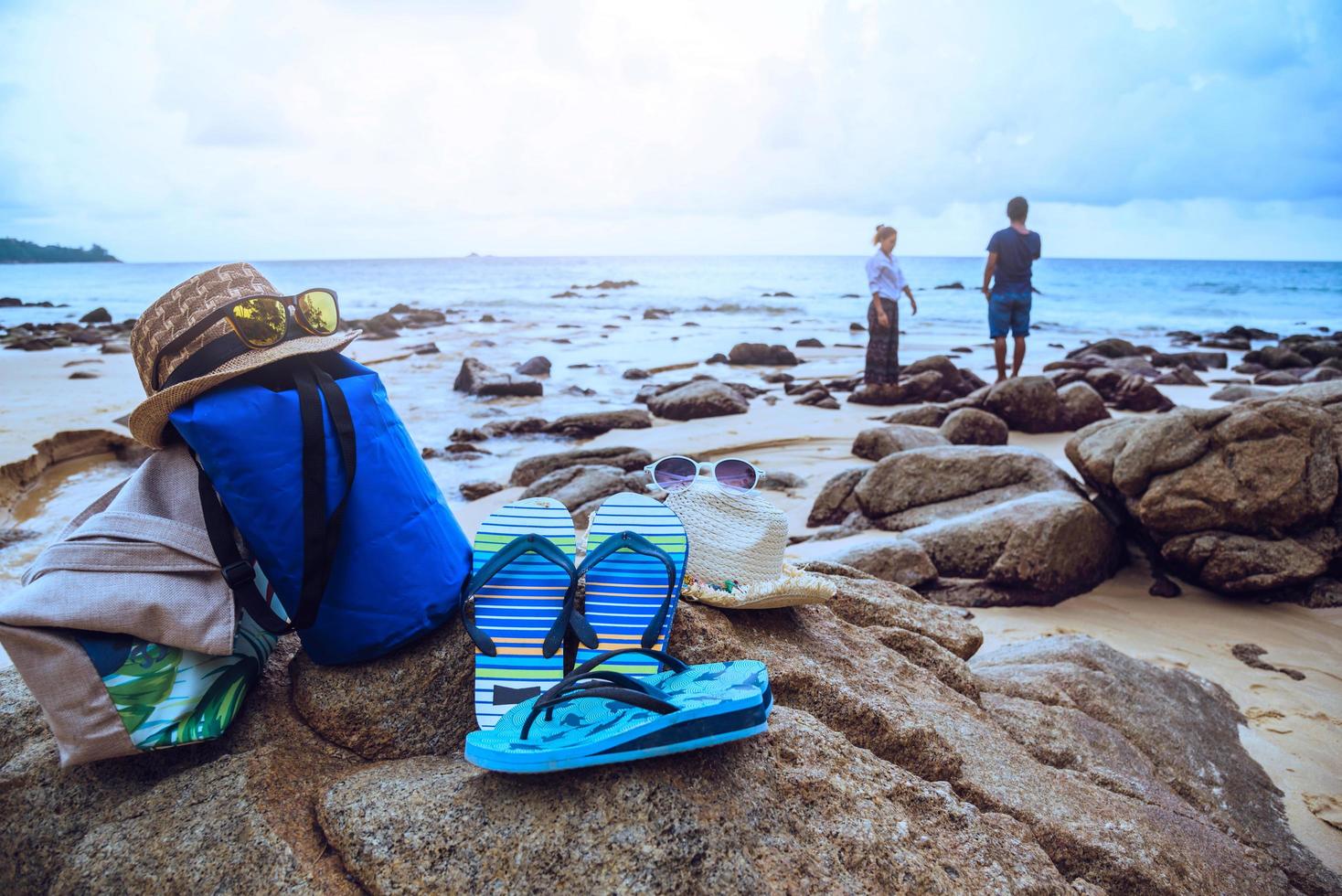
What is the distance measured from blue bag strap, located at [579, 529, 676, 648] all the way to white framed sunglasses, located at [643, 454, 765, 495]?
0.58 metres

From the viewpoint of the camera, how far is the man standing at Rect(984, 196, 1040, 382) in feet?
33.1

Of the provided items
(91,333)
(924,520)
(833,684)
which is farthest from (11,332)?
(833,684)

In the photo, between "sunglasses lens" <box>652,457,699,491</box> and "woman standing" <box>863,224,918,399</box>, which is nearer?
"sunglasses lens" <box>652,457,699,491</box>

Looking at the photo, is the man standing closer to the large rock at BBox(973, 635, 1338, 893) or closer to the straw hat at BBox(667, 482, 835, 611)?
the large rock at BBox(973, 635, 1338, 893)

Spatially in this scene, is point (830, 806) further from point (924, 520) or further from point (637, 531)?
point (924, 520)

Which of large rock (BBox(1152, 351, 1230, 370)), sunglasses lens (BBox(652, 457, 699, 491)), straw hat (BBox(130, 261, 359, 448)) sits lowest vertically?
large rock (BBox(1152, 351, 1230, 370))

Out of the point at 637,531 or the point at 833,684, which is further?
the point at 637,531

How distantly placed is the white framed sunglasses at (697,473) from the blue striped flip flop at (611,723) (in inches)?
44.7

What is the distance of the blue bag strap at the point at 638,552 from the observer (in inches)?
88.7

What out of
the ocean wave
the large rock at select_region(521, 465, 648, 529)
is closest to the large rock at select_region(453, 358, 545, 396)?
the large rock at select_region(521, 465, 648, 529)

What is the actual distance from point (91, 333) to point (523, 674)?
84.3 ft

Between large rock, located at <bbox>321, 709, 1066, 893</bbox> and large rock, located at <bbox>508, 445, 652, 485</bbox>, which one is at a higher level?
large rock, located at <bbox>321, 709, 1066, 893</bbox>

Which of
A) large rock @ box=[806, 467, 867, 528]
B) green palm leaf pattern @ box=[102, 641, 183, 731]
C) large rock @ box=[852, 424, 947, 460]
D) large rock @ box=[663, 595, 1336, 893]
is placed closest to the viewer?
green palm leaf pattern @ box=[102, 641, 183, 731]

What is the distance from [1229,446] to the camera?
494cm
